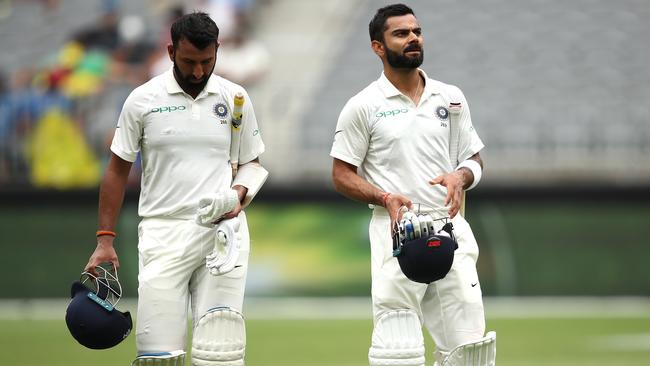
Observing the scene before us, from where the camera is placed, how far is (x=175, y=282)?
6.39 metres

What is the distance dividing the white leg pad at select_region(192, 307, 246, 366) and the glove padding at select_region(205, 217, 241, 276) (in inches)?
9.4

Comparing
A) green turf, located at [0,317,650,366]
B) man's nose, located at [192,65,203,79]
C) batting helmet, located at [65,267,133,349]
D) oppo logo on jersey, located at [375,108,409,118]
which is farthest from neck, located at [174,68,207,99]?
green turf, located at [0,317,650,366]

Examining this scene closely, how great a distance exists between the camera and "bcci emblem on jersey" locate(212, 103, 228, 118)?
6493 mm

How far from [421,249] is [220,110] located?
4.38 feet

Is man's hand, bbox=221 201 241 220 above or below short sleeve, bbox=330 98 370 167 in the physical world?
below

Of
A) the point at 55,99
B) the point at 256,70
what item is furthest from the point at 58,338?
the point at 256,70

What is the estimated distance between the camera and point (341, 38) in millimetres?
18281

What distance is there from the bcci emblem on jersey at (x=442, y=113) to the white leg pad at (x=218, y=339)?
5.20ft

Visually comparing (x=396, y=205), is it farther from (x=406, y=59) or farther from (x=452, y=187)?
Answer: (x=406, y=59)

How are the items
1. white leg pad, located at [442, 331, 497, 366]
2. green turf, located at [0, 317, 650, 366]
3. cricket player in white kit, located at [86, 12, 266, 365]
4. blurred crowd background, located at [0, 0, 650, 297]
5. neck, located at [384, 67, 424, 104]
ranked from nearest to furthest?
cricket player in white kit, located at [86, 12, 266, 365] → white leg pad, located at [442, 331, 497, 366] → neck, located at [384, 67, 424, 104] → green turf, located at [0, 317, 650, 366] → blurred crowd background, located at [0, 0, 650, 297]

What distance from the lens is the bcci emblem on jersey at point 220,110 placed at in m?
6.49

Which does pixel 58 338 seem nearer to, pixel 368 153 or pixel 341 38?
pixel 368 153

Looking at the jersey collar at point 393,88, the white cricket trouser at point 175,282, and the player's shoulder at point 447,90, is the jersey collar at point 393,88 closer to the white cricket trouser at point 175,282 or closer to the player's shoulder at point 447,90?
the player's shoulder at point 447,90

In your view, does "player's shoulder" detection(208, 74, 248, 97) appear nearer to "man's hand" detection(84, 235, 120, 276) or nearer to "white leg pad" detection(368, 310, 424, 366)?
"man's hand" detection(84, 235, 120, 276)
